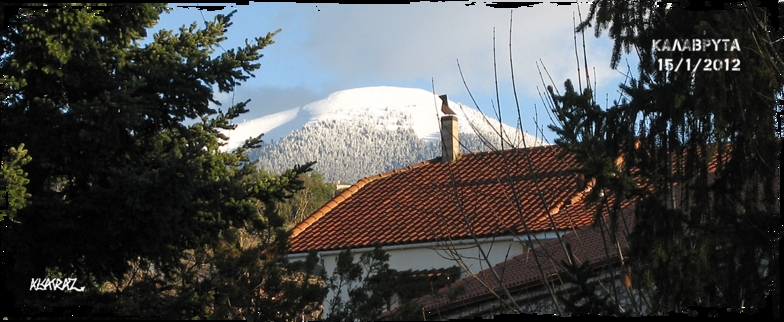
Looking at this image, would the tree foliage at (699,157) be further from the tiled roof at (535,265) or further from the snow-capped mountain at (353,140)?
the snow-capped mountain at (353,140)

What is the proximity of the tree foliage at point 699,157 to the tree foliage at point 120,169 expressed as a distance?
124 inches

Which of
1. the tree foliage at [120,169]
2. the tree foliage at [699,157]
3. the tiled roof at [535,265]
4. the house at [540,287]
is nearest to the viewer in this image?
the tree foliage at [699,157]

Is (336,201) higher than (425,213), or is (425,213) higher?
(336,201)

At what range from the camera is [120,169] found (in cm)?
841

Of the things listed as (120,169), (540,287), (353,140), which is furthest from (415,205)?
(353,140)

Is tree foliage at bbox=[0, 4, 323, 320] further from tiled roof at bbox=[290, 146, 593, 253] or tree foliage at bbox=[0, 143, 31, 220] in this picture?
tiled roof at bbox=[290, 146, 593, 253]

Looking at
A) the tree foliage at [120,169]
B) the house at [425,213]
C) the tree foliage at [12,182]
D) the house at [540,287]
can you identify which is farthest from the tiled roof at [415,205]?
the tree foliage at [12,182]

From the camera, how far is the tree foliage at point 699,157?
5723 mm

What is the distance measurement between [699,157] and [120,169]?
17.8ft

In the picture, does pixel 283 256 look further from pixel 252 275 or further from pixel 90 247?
pixel 90 247

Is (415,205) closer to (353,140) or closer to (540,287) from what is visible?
(540,287)

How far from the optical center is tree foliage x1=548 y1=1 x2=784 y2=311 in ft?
18.8

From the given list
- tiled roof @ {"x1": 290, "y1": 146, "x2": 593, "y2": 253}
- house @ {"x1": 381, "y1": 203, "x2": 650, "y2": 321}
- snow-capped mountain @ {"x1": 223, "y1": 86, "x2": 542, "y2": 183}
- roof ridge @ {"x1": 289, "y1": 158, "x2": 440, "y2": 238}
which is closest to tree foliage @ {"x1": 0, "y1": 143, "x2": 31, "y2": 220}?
house @ {"x1": 381, "y1": 203, "x2": 650, "y2": 321}

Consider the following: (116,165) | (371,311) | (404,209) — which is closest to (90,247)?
(116,165)
